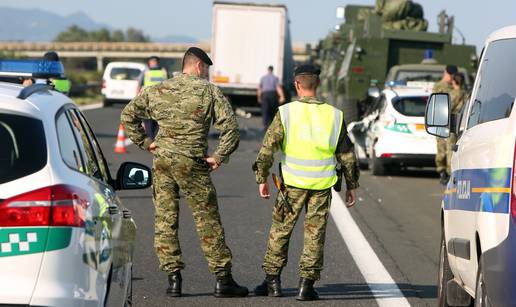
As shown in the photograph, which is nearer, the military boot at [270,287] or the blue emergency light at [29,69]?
the blue emergency light at [29,69]

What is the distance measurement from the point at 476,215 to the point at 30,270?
2.49 m

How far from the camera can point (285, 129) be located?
9.27 meters

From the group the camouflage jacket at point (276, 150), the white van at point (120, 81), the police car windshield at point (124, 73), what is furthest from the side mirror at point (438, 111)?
the police car windshield at point (124, 73)

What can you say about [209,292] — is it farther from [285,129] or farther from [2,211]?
[2,211]

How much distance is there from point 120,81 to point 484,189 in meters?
41.3

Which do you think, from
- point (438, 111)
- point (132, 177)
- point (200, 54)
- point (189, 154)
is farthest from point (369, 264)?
point (132, 177)

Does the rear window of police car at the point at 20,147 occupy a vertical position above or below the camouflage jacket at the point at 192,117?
above

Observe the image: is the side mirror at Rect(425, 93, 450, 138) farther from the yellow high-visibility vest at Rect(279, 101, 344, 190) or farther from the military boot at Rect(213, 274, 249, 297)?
the military boot at Rect(213, 274, 249, 297)

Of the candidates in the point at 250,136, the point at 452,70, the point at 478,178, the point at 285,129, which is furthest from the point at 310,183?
the point at 250,136

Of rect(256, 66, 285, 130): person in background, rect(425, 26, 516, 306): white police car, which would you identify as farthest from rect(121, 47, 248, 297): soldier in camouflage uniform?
rect(256, 66, 285, 130): person in background

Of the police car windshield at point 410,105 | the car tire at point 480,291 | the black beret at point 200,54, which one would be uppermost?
the black beret at point 200,54

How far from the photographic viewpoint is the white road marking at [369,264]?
9406 mm

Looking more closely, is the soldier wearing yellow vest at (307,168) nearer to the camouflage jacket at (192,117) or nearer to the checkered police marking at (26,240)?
the camouflage jacket at (192,117)

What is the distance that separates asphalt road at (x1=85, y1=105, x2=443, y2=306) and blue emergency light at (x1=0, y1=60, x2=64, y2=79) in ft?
5.42
